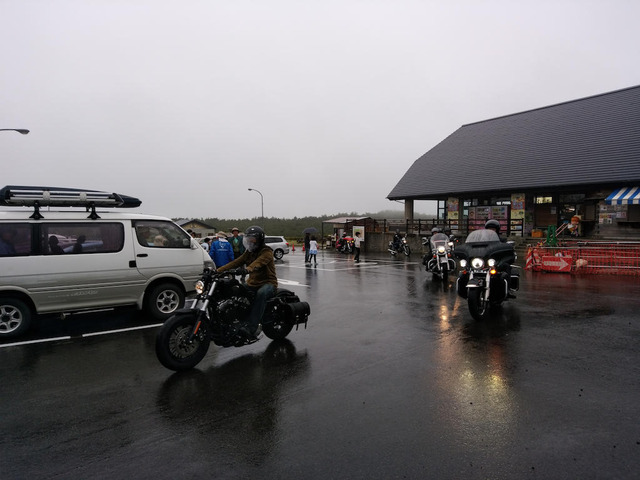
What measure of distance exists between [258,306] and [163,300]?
3281 millimetres

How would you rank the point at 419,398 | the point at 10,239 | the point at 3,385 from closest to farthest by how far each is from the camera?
the point at 419,398, the point at 3,385, the point at 10,239

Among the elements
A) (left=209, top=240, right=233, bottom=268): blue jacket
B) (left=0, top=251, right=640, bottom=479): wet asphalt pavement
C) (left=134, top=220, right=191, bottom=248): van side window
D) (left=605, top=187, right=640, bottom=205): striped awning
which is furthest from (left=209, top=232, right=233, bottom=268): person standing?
(left=605, top=187, right=640, bottom=205): striped awning

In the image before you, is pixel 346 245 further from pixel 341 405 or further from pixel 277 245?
pixel 341 405

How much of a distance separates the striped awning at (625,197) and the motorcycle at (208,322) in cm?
2121

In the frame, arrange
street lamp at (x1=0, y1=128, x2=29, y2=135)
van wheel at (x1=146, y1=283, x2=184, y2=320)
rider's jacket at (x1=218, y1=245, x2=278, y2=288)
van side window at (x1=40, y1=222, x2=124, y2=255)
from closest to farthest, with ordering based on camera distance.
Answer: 1. rider's jacket at (x1=218, y1=245, x2=278, y2=288)
2. van side window at (x1=40, y1=222, x2=124, y2=255)
3. van wheel at (x1=146, y1=283, x2=184, y2=320)
4. street lamp at (x1=0, y1=128, x2=29, y2=135)

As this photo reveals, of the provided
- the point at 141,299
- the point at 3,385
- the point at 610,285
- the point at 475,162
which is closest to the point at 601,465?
the point at 3,385

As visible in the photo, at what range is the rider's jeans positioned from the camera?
5.76 m

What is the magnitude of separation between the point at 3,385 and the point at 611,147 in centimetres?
2872

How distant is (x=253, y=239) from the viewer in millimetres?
5984

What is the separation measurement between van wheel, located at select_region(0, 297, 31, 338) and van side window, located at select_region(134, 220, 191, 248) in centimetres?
216

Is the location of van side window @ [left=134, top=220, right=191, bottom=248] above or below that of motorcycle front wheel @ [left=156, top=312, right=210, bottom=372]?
above

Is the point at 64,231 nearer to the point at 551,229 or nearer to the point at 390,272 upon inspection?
the point at 390,272

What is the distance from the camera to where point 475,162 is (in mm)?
30188

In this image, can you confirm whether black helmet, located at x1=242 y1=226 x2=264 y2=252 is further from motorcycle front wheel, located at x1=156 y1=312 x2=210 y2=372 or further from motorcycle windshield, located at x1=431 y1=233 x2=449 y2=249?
motorcycle windshield, located at x1=431 y1=233 x2=449 y2=249
